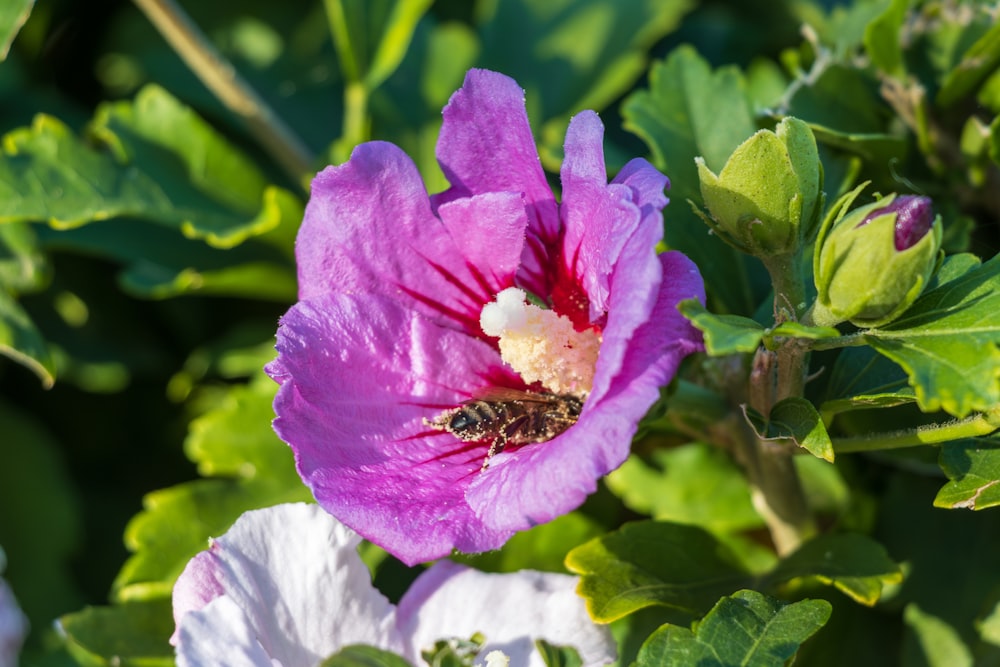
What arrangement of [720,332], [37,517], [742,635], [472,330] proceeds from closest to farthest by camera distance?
A: 1. [720,332]
2. [742,635]
3. [472,330]
4. [37,517]

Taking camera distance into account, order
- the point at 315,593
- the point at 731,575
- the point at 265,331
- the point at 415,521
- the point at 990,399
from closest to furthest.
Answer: the point at 990,399, the point at 415,521, the point at 315,593, the point at 731,575, the point at 265,331

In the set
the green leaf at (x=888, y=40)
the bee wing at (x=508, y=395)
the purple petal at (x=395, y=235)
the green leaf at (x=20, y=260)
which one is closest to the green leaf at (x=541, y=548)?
the bee wing at (x=508, y=395)

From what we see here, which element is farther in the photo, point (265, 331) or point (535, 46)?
point (535, 46)

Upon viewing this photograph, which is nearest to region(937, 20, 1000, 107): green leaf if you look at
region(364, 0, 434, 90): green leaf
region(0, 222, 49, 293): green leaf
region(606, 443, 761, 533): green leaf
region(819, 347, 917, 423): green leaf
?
region(819, 347, 917, 423): green leaf

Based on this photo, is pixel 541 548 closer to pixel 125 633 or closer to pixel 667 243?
pixel 667 243

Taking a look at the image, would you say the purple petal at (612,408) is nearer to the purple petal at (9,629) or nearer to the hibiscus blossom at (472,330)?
the hibiscus blossom at (472,330)

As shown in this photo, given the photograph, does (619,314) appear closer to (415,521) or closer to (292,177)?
(415,521)

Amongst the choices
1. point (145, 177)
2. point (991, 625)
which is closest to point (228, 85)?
point (145, 177)

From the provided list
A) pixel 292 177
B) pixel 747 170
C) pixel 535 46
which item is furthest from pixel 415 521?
pixel 535 46
